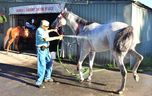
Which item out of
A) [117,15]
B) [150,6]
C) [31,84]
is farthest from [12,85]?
[150,6]

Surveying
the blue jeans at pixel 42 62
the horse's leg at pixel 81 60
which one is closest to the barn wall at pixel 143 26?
the horse's leg at pixel 81 60

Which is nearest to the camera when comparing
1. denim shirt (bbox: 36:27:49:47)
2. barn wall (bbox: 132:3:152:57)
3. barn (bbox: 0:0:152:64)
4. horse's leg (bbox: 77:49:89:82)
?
denim shirt (bbox: 36:27:49:47)

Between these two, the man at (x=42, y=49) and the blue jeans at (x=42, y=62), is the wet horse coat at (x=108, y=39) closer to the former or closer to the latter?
the man at (x=42, y=49)

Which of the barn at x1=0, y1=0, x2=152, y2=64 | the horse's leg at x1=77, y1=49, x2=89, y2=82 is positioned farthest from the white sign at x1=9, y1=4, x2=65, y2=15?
the horse's leg at x1=77, y1=49, x2=89, y2=82

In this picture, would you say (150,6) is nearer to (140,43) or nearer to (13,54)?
(140,43)

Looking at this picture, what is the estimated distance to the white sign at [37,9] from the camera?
14.2 metres

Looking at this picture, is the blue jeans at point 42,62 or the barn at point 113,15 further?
the barn at point 113,15

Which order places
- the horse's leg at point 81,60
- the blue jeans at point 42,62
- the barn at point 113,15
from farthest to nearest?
the barn at point 113,15
the horse's leg at point 81,60
the blue jeans at point 42,62

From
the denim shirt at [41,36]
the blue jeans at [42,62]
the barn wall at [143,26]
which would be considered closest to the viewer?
the denim shirt at [41,36]

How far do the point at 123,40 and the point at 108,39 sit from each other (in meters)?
0.56

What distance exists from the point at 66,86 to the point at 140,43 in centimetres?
506

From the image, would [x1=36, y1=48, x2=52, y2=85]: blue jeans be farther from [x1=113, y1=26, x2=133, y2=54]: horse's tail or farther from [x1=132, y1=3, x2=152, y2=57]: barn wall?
[x1=132, y1=3, x2=152, y2=57]: barn wall

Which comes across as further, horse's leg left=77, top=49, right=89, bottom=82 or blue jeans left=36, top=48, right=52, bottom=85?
horse's leg left=77, top=49, right=89, bottom=82

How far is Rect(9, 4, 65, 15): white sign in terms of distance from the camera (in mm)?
14169
